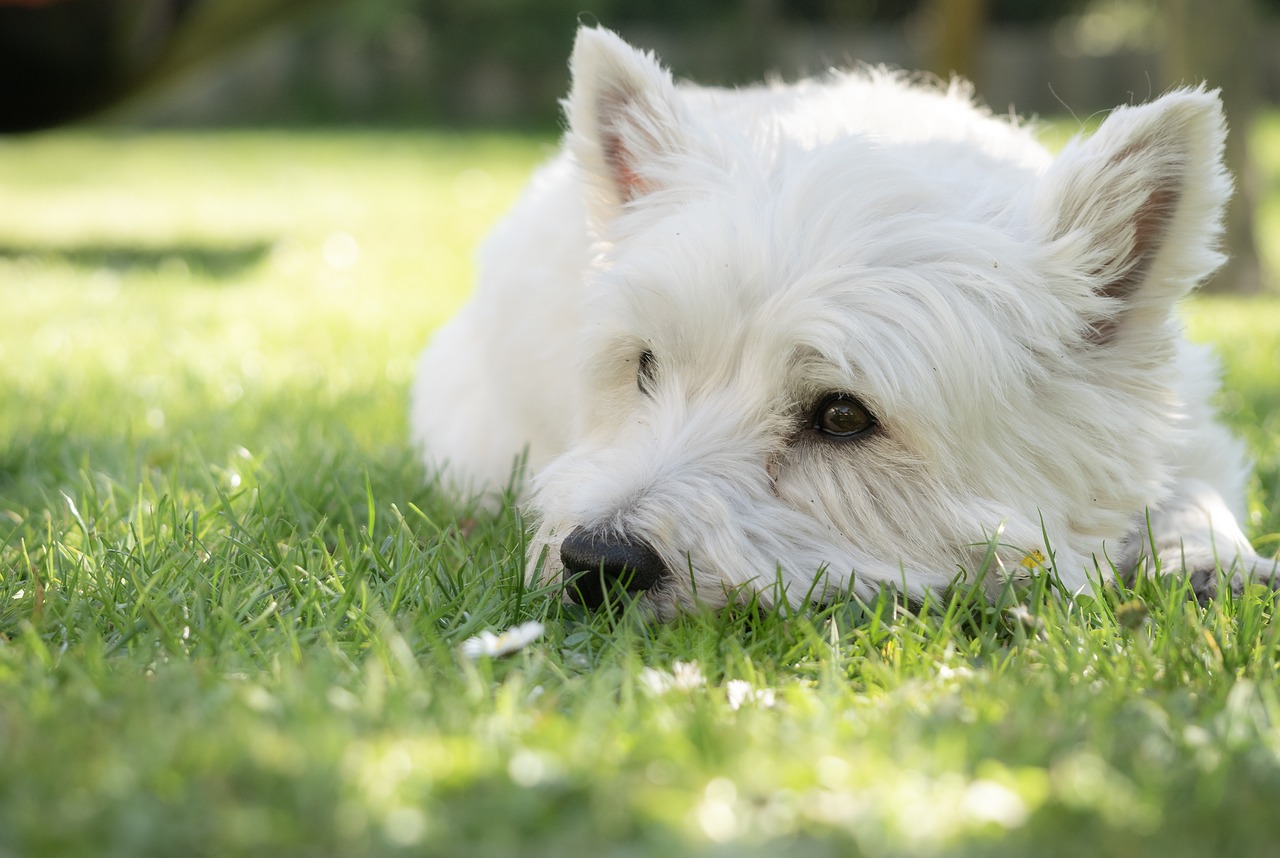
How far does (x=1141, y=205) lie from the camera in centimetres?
296

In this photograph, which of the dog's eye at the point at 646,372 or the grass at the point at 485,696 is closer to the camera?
the grass at the point at 485,696

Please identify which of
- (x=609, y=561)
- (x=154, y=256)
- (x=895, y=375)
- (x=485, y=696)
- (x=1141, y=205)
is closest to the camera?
(x=485, y=696)

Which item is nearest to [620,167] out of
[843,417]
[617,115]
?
[617,115]

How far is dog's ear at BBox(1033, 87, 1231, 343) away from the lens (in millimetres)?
2848

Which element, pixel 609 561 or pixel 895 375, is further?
pixel 895 375

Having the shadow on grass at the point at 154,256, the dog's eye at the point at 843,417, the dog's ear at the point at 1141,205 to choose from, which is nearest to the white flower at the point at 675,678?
the dog's eye at the point at 843,417

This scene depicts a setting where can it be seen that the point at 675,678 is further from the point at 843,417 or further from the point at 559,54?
the point at 559,54

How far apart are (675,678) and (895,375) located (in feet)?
2.91

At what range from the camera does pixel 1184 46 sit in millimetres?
8453

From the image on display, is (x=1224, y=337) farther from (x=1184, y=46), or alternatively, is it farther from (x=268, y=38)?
(x=268, y=38)

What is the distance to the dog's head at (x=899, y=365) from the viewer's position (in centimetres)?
281

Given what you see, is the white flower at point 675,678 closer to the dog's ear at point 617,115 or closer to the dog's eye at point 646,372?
the dog's eye at point 646,372

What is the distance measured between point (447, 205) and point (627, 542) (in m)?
10.6

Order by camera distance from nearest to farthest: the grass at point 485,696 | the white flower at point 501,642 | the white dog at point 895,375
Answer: the grass at point 485,696, the white flower at point 501,642, the white dog at point 895,375
